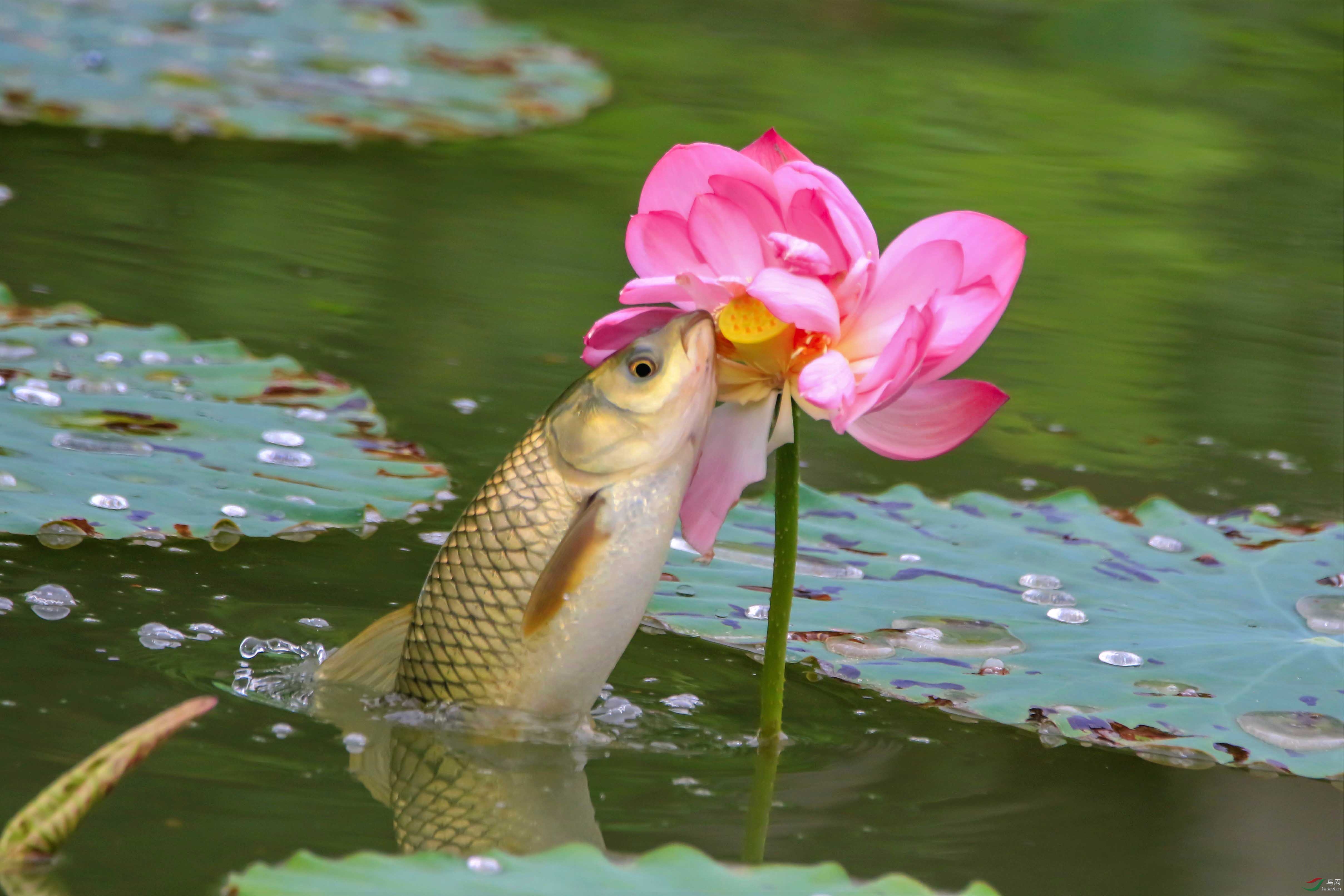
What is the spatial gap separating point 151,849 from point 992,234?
101 centimetres

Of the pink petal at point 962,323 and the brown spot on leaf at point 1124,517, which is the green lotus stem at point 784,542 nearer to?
the pink petal at point 962,323

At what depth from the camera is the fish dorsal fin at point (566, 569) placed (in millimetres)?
1637

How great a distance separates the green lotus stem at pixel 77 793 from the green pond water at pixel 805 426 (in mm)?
38

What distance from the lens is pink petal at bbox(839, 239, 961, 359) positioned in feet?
4.74

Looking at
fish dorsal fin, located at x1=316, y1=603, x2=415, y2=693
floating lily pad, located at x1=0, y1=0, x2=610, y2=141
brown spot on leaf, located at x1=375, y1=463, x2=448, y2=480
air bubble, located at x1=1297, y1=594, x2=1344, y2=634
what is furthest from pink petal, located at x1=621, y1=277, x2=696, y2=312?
floating lily pad, located at x1=0, y1=0, x2=610, y2=141

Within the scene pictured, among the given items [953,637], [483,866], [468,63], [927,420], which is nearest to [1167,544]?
[953,637]

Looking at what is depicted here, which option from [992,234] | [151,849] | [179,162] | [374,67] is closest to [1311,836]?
[992,234]

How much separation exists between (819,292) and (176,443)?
147 centimetres

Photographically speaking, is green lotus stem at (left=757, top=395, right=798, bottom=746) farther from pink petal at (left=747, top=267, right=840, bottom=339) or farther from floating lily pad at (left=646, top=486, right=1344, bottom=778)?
floating lily pad at (left=646, top=486, right=1344, bottom=778)

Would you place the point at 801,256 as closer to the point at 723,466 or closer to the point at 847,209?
the point at 847,209

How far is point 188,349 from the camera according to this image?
9.53ft

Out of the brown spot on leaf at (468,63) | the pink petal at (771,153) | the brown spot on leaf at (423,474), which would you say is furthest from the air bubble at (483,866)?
the brown spot on leaf at (468,63)

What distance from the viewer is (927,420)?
1.53 meters

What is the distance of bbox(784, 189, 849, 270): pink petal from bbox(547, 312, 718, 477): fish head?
0.56 ft
